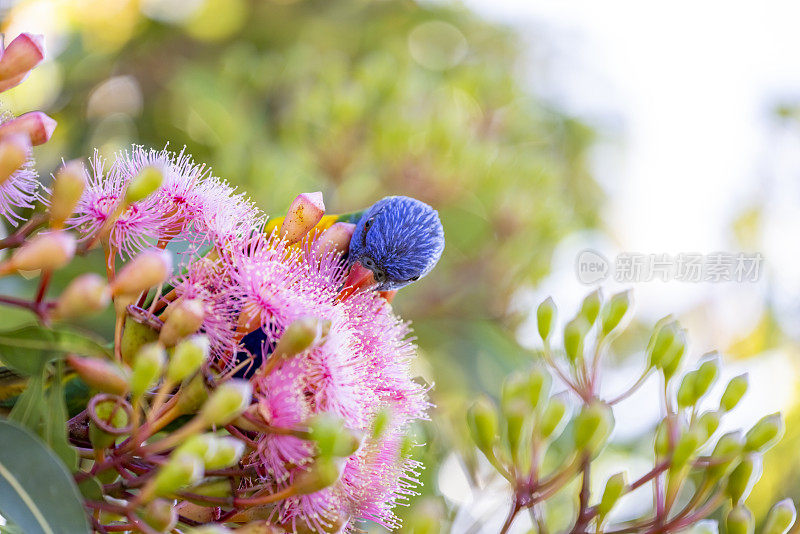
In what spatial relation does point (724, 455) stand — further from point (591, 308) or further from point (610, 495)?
point (591, 308)

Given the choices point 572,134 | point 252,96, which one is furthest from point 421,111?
point 572,134

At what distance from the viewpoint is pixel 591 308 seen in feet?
3.43

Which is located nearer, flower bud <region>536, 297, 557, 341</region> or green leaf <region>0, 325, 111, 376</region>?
green leaf <region>0, 325, 111, 376</region>

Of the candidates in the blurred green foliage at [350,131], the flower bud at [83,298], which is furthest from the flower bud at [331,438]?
the blurred green foliage at [350,131]

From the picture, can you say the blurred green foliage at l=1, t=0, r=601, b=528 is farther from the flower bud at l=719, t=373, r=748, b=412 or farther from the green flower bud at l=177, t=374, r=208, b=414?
the green flower bud at l=177, t=374, r=208, b=414

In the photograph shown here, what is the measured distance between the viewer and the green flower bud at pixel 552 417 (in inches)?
35.8

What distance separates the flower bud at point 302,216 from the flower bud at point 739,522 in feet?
2.03

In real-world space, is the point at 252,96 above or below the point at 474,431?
above

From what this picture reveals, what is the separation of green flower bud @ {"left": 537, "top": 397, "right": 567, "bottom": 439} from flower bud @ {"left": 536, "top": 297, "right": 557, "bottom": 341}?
0.19 metres

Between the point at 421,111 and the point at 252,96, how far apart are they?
1.84ft

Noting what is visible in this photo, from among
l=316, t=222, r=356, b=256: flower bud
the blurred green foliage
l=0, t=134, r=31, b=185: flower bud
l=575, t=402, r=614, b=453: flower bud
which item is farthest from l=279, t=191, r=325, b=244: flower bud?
the blurred green foliage

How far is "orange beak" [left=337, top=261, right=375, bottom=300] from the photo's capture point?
1.04 meters

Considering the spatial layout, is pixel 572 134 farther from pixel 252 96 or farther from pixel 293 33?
pixel 252 96

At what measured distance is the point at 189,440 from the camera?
625 mm
